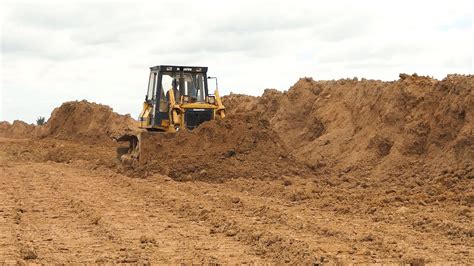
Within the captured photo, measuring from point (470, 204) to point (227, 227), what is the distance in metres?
4.20

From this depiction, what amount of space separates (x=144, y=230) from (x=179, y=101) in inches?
423

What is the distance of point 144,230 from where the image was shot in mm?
10859

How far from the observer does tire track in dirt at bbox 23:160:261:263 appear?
8844 millimetres

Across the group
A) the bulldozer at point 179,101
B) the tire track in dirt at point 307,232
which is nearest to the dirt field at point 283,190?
the tire track in dirt at point 307,232

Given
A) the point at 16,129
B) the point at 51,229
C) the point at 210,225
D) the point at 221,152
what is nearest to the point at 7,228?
the point at 51,229

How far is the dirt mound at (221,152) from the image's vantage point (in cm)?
1859

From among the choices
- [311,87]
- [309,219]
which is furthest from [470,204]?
[311,87]

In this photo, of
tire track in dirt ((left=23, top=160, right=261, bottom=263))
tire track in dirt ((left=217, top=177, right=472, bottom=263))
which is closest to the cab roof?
tire track in dirt ((left=23, top=160, right=261, bottom=263))

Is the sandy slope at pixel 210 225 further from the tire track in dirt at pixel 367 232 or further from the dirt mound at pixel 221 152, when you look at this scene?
the dirt mound at pixel 221 152

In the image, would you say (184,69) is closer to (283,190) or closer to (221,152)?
(221,152)

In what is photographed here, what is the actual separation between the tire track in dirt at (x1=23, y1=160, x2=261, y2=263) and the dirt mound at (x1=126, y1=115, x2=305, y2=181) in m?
1.94

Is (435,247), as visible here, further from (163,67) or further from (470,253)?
(163,67)

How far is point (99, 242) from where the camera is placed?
9.88 meters

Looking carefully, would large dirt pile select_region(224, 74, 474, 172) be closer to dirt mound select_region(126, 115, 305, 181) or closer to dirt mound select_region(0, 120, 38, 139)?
dirt mound select_region(126, 115, 305, 181)
